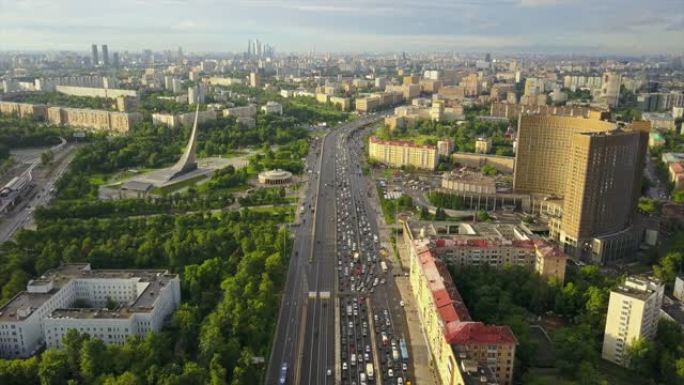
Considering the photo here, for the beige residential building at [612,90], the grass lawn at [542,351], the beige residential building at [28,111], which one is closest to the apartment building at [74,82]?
the beige residential building at [28,111]

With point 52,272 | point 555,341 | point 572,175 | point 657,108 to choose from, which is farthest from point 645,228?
point 657,108

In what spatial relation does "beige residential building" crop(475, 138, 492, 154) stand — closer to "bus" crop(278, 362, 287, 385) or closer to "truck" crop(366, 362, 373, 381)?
"truck" crop(366, 362, 373, 381)

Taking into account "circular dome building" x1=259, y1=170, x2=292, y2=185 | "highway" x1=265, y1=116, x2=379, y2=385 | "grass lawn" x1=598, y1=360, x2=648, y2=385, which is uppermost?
"circular dome building" x1=259, y1=170, x2=292, y2=185

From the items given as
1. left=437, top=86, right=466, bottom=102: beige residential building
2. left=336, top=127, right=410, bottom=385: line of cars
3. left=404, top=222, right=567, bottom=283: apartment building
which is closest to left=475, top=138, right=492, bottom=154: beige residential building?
left=336, top=127, right=410, bottom=385: line of cars

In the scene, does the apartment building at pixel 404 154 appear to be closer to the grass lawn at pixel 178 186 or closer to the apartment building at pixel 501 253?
the grass lawn at pixel 178 186

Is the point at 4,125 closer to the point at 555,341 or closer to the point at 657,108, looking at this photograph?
the point at 555,341

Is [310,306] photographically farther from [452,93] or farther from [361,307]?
[452,93]

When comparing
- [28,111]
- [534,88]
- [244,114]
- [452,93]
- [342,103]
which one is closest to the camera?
[28,111]

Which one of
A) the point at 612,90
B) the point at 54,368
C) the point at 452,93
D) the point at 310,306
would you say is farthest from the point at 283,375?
the point at 452,93
